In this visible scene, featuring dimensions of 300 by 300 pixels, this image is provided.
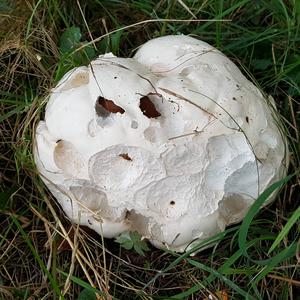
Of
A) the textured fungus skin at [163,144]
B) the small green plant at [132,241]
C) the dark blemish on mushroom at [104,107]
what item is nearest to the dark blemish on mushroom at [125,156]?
the textured fungus skin at [163,144]

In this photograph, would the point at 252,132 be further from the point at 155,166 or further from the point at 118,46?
the point at 118,46

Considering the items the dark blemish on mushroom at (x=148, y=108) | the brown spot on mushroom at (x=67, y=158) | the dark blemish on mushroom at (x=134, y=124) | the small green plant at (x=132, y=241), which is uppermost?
the dark blemish on mushroom at (x=148, y=108)

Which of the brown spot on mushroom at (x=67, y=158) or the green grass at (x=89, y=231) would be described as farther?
the green grass at (x=89, y=231)

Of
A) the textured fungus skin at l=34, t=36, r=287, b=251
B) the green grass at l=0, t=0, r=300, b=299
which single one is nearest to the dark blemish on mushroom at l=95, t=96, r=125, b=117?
the textured fungus skin at l=34, t=36, r=287, b=251

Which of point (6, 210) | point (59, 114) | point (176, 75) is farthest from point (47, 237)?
point (176, 75)

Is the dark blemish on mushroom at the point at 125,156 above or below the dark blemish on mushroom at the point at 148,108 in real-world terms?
below

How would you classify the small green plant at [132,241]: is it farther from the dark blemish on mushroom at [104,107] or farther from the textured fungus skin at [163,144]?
the dark blemish on mushroom at [104,107]
